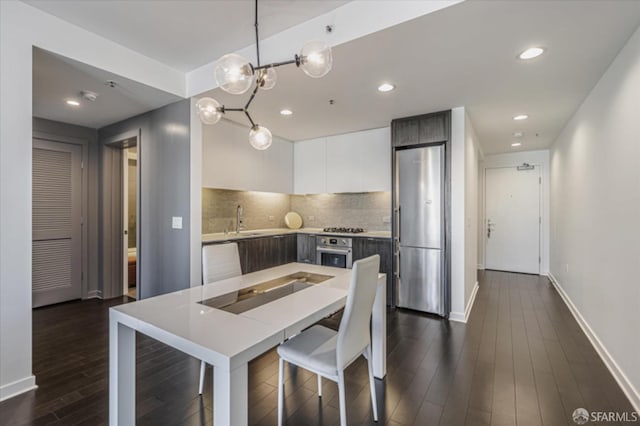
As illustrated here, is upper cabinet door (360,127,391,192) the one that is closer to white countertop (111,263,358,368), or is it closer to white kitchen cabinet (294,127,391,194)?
white kitchen cabinet (294,127,391,194)

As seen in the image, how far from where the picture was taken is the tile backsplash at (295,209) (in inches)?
169

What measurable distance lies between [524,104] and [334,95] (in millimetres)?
2160

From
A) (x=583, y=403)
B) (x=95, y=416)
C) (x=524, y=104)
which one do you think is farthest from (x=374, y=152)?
(x=95, y=416)

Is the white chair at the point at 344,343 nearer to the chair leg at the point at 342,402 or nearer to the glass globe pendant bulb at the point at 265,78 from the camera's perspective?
the chair leg at the point at 342,402

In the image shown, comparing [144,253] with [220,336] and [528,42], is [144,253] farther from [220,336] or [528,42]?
[528,42]

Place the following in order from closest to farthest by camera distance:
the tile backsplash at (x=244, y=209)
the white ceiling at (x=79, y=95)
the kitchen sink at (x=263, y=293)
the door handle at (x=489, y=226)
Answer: the kitchen sink at (x=263, y=293) < the white ceiling at (x=79, y=95) < the tile backsplash at (x=244, y=209) < the door handle at (x=489, y=226)

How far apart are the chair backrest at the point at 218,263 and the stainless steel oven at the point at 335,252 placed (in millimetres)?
1957

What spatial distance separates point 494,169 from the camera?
6242 mm

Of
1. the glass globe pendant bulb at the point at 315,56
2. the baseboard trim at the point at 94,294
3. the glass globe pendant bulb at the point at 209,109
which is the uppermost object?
the glass globe pendant bulb at the point at 315,56

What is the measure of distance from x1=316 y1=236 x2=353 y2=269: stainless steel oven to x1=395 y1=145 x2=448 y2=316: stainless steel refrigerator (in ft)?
2.36

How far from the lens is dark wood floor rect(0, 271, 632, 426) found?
1.80 metres

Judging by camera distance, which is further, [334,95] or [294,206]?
[294,206]

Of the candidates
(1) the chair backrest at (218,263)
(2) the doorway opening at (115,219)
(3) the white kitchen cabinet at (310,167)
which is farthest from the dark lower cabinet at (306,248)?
(2) the doorway opening at (115,219)

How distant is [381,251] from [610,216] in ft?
7.37
